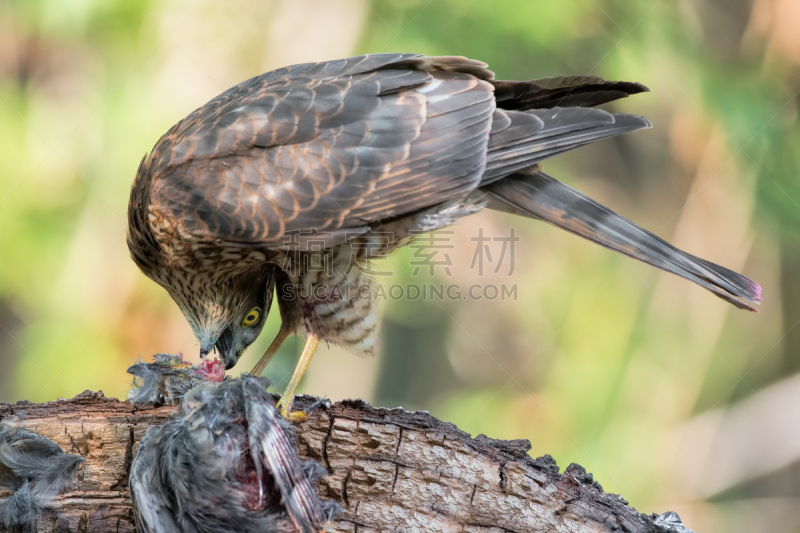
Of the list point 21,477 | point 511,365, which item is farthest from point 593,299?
point 21,477

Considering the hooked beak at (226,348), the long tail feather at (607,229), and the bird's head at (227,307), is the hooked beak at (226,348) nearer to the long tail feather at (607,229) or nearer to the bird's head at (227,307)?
the bird's head at (227,307)

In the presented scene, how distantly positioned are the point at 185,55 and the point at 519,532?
278 centimetres

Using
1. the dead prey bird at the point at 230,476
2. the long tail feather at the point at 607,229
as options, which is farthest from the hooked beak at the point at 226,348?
the long tail feather at the point at 607,229

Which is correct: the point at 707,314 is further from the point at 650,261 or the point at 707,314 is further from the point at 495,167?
the point at 495,167

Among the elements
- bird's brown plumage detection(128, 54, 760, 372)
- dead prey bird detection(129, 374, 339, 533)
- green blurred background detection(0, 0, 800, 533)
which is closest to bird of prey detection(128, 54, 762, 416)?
bird's brown plumage detection(128, 54, 760, 372)

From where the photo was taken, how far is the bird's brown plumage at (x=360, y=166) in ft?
6.60

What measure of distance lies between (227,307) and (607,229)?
4.55ft

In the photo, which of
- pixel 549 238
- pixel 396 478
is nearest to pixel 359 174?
pixel 396 478

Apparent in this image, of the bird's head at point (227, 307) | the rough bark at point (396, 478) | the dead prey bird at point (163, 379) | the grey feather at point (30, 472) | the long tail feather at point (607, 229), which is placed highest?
the long tail feather at point (607, 229)

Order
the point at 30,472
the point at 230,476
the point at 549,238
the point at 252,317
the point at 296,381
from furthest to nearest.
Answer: the point at 549,238, the point at 252,317, the point at 296,381, the point at 30,472, the point at 230,476

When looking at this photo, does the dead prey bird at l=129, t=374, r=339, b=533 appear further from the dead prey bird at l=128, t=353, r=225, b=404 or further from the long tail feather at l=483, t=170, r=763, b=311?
the long tail feather at l=483, t=170, r=763, b=311

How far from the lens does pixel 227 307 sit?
2.44 metres

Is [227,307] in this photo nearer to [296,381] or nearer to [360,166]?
[296,381]

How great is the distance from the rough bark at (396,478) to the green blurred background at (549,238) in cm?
118
